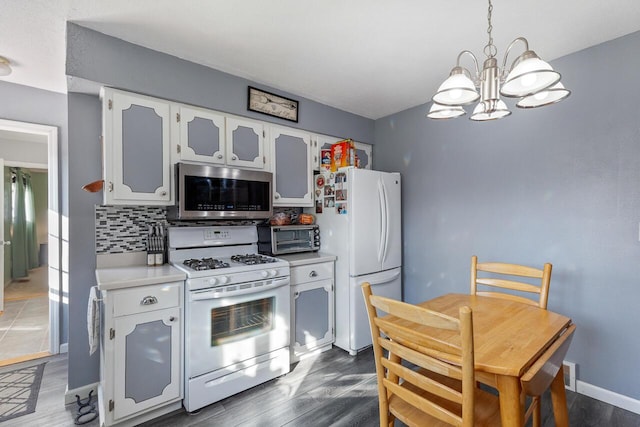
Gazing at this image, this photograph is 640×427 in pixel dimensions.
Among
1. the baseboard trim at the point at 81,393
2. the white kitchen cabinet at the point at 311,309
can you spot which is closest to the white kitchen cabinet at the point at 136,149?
the white kitchen cabinet at the point at 311,309

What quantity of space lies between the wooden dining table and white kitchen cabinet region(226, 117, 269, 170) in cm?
183

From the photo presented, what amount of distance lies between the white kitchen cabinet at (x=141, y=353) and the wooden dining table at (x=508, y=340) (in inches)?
57.9

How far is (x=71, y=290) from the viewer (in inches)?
85.1

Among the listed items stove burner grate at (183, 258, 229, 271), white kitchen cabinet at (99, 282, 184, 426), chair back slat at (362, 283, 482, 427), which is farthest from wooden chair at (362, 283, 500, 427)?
white kitchen cabinet at (99, 282, 184, 426)

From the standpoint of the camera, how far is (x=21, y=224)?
19.2 feet

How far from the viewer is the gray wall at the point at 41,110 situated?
2.64m

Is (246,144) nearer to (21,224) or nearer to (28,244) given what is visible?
(21,224)

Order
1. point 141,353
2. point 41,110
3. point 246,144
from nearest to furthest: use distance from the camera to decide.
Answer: point 141,353, point 246,144, point 41,110

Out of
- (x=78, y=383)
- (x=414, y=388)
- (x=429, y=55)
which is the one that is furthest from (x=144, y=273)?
(x=429, y=55)

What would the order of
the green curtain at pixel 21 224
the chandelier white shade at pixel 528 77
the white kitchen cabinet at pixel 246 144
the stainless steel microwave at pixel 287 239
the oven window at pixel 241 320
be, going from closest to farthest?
the chandelier white shade at pixel 528 77, the oven window at pixel 241 320, the white kitchen cabinet at pixel 246 144, the stainless steel microwave at pixel 287 239, the green curtain at pixel 21 224

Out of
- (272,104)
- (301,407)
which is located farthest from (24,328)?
(272,104)

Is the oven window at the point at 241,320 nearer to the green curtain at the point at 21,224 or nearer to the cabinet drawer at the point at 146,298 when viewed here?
the cabinet drawer at the point at 146,298

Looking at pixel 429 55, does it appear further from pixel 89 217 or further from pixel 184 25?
pixel 89 217

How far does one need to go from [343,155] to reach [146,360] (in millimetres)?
2271
